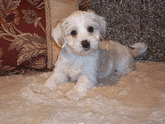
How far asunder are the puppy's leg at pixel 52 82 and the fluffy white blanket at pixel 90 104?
8cm

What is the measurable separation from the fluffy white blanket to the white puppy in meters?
0.14

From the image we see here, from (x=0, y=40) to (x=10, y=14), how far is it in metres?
0.36


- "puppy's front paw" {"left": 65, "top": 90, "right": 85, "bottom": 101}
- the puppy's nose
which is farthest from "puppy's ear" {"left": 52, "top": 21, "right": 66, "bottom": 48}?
"puppy's front paw" {"left": 65, "top": 90, "right": 85, "bottom": 101}

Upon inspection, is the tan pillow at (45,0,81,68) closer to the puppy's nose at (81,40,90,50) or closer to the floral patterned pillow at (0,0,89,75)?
the floral patterned pillow at (0,0,89,75)

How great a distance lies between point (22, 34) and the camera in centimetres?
269

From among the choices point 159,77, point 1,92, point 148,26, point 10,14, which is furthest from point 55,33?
point 148,26

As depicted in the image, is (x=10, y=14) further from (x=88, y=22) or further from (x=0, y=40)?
(x=88, y=22)

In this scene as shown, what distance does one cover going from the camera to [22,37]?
8.82ft

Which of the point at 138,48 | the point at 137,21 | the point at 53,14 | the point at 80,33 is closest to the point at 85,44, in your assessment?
the point at 80,33

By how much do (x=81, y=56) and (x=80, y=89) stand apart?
19.8 inches

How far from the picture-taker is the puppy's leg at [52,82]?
215cm

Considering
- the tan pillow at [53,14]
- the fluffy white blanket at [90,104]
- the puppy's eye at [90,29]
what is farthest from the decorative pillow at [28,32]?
the puppy's eye at [90,29]

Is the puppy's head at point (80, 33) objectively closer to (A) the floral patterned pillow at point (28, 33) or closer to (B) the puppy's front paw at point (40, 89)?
(A) the floral patterned pillow at point (28, 33)

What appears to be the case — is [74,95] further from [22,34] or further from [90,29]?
[22,34]
